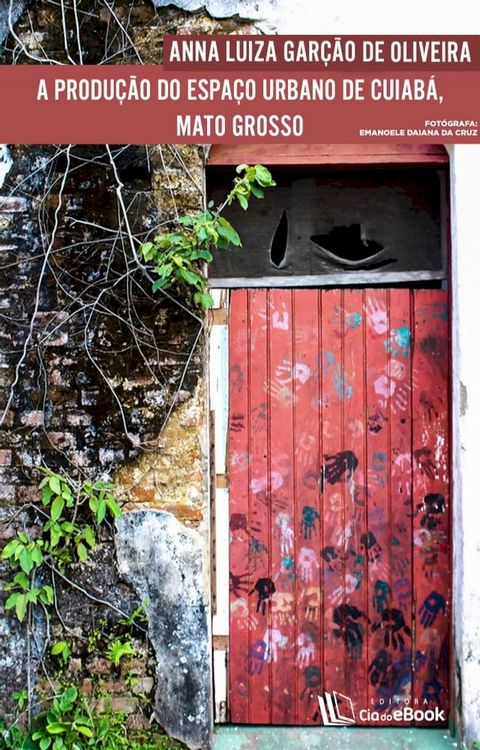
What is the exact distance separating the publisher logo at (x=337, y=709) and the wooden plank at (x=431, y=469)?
39 cm

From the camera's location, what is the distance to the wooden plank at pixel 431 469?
3.08m

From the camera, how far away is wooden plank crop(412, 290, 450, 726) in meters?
3.08

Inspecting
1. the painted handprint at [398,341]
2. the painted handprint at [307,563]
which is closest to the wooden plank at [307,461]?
the painted handprint at [307,563]

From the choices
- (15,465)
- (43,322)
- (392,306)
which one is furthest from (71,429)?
(392,306)

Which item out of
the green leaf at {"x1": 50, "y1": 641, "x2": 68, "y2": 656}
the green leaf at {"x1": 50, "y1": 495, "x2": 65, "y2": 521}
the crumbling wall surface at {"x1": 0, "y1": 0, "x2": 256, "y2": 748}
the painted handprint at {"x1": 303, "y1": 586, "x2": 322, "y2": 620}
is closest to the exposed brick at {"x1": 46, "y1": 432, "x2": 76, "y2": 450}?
the crumbling wall surface at {"x1": 0, "y1": 0, "x2": 256, "y2": 748}

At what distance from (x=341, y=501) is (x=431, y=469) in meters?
0.44

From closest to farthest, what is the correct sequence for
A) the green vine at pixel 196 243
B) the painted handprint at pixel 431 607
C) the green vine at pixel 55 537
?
the green vine at pixel 196 243, the green vine at pixel 55 537, the painted handprint at pixel 431 607

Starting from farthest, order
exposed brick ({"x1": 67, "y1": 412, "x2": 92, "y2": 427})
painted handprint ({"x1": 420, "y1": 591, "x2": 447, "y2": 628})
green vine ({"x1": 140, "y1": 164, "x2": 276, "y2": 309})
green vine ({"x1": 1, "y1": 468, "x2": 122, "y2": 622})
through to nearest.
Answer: painted handprint ({"x1": 420, "y1": 591, "x2": 447, "y2": 628}) < exposed brick ({"x1": 67, "y1": 412, "x2": 92, "y2": 427}) < green vine ({"x1": 1, "y1": 468, "x2": 122, "y2": 622}) < green vine ({"x1": 140, "y1": 164, "x2": 276, "y2": 309})

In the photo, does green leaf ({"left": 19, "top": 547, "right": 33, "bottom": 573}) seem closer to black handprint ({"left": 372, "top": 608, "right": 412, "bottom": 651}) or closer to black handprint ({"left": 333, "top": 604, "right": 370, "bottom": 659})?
black handprint ({"left": 333, "top": 604, "right": 370, "bottom": 659})

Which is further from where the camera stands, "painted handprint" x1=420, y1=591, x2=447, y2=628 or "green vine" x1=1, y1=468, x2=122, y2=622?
"painted handprint" x1=420, y1=591, x2=447, y2=628

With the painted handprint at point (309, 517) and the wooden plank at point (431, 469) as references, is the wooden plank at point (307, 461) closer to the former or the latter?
the painted handprint at point (309, 517)

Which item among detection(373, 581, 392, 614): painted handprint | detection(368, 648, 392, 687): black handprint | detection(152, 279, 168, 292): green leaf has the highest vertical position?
detection(152, 279, 168, 292): green leaf

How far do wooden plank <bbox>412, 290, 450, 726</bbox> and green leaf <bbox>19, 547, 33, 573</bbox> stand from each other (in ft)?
5.65

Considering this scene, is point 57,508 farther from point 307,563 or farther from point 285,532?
point 307,563
